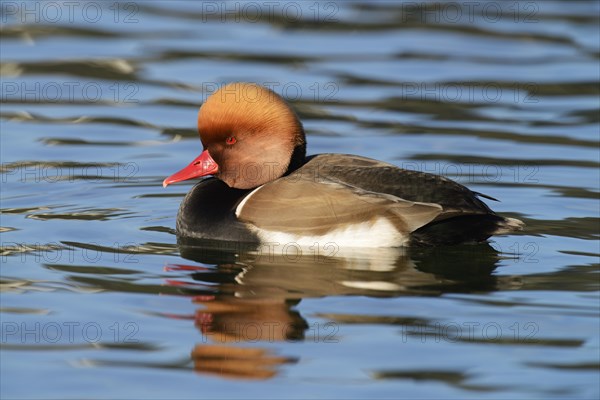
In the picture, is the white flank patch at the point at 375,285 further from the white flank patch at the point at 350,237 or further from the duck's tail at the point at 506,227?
the duck's tail at the point at 506,227

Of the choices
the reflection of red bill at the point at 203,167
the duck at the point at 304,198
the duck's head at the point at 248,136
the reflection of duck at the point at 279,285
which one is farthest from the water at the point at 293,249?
the duck's head at the point at 248,136

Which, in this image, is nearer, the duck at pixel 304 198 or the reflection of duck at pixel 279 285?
the reflection of duck at pixel 279 285

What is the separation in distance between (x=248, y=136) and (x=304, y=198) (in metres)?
0.63

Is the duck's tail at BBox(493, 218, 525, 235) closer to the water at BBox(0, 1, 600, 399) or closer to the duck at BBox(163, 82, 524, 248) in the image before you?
the duck at BBox(163, 82, 524, 248)

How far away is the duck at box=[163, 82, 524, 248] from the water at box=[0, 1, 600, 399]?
0.15 m

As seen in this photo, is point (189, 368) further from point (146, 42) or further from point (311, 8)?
point (311, 8)

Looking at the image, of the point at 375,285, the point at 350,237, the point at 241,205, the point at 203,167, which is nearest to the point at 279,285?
the point at 375,285

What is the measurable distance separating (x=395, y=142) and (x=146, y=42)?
4634mm

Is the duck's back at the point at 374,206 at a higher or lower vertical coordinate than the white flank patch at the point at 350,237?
higher

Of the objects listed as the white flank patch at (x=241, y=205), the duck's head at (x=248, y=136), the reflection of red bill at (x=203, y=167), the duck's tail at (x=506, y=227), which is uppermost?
the duck's head at (x=248, y=136)

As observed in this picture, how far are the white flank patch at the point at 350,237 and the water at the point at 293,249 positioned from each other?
90 millimetres

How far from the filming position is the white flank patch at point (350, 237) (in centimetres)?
802

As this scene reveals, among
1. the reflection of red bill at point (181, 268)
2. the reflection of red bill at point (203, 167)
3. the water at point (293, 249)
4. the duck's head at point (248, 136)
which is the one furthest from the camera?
the reflection of red bill at point (203, 167)

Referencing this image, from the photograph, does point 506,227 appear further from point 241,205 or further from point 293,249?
point 241,205
